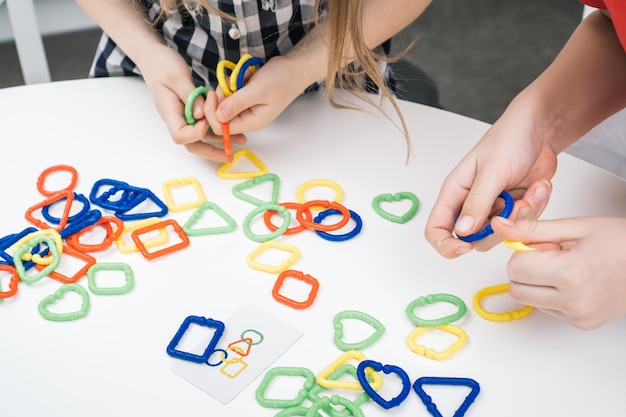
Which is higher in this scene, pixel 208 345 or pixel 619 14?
pixel 619 14

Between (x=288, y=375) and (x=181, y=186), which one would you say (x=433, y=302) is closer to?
(x=288, y=375)

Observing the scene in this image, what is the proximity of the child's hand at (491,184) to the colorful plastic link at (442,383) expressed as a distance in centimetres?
13

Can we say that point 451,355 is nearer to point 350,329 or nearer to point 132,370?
point 350,329

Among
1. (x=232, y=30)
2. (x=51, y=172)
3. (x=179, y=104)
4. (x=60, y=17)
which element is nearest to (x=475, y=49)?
(x=60, y=17)

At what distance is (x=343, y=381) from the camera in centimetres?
68

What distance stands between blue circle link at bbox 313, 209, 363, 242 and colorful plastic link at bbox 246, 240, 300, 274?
39 millimetres

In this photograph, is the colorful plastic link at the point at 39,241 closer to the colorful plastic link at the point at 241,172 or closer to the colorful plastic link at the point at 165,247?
the colorful plastic link at the point at 165,247

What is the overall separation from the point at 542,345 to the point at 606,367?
6cm

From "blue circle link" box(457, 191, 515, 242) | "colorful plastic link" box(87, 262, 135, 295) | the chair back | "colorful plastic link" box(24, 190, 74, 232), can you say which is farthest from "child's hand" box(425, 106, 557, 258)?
the chair back

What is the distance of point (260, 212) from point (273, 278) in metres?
0.12

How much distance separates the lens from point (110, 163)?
0.97 meters

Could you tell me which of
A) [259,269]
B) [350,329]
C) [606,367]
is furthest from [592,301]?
[259,269]

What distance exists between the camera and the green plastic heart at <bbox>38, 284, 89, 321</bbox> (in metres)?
0.75

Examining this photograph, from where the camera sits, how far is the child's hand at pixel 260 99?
933 millimetres
